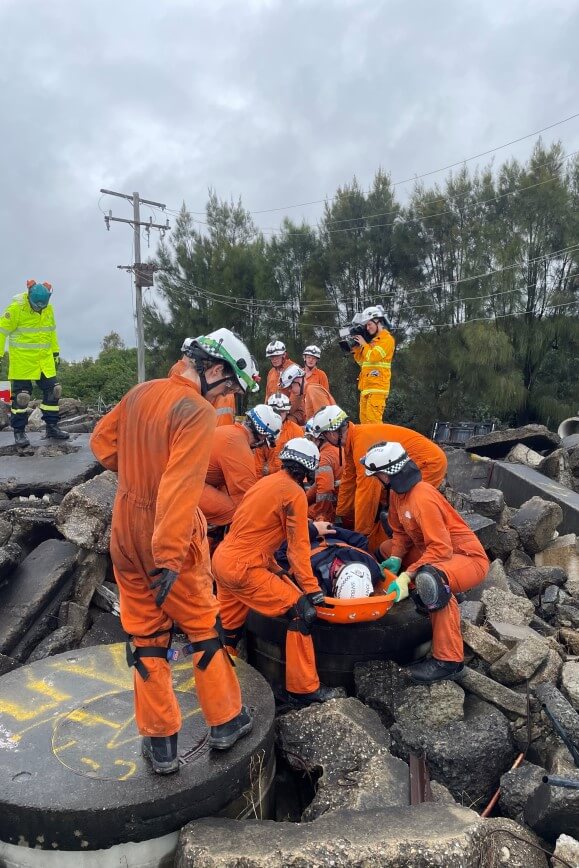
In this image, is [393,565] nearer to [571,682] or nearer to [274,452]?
[571,682]

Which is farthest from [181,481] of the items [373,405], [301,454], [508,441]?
[508,441]

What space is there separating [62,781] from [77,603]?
2.25 metres

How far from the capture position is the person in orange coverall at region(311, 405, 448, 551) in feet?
17.9

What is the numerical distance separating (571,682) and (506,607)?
0.98m

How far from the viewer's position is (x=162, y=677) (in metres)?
2.78

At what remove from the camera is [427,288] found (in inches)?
787

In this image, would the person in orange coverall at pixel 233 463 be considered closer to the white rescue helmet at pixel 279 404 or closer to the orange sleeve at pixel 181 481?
the white rescue helmet at pixel 279 404

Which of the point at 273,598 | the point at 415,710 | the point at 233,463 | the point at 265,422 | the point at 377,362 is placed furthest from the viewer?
the point at 377,362

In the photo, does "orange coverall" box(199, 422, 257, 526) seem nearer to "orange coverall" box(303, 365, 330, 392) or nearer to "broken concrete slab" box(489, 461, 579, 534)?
"orange coverall" box(303, 365, 330, 392)

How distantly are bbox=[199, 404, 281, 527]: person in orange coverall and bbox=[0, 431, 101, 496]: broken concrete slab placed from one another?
2.02m

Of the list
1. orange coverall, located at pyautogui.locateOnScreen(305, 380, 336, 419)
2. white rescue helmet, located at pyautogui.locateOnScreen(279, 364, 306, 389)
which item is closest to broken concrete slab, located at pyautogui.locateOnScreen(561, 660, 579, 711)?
orange coverall, located at pyautogui.locateOnScreen(305, 380, 336, 419)

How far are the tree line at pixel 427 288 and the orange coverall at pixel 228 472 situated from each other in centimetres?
1338

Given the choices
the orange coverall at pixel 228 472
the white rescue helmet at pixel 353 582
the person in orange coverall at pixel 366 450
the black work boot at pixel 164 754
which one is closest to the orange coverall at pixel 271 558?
the white rescue helmet at pixel 353 582

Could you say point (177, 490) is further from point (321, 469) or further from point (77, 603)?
point (321, 469)
